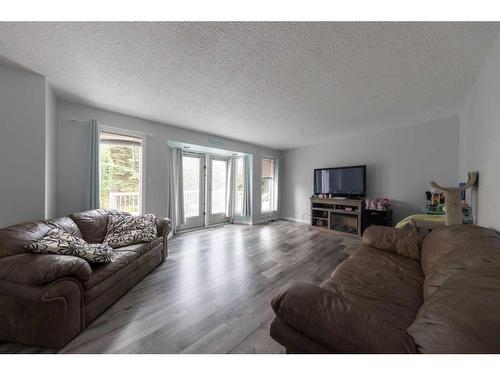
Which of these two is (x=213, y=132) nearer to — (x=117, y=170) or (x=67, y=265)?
(x=117, y=170)

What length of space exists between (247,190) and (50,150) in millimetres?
3938

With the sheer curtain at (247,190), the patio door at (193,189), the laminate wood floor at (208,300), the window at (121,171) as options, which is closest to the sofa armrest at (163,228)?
the laminate wood floor at (208,300)

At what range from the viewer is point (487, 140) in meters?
1.68

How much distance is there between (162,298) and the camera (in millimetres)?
1789

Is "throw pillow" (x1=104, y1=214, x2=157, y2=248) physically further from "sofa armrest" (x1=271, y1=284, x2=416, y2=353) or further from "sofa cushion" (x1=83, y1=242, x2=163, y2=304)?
"sofa armrest" (x1=271, y1=284, x2=416, y2=353)

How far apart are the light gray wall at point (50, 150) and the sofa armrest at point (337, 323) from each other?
9.75 ft

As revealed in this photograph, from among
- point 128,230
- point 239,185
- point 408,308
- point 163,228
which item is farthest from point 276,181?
point 408,308

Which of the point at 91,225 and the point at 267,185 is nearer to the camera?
the point at 91,225

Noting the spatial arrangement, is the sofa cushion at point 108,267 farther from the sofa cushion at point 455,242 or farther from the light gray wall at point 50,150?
the sofa cushion at point 455,242

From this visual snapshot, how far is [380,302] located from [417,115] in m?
3.50

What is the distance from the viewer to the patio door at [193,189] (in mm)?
4395

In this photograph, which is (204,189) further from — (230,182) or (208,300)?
(208,300)

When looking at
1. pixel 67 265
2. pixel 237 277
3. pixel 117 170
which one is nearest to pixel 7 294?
pixel 67 265
